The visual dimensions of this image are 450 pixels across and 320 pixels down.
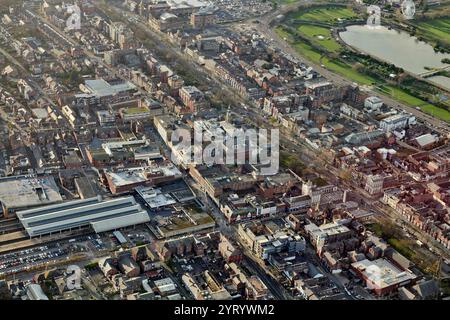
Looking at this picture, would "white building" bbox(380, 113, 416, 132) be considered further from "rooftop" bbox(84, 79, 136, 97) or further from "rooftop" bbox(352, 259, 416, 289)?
"rooftop" bbox(84, 79, 136, 97)

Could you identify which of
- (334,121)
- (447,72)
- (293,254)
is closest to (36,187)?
(293,254)

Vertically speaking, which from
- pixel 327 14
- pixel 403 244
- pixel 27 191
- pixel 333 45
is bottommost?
pixel 403 244

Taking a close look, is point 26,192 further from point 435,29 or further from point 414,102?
point 435,29

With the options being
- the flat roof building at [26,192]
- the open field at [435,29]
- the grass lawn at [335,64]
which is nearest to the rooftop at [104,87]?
the flat roof building at [26,192]

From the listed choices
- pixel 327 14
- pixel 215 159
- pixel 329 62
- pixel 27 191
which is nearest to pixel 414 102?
pixel 329 62

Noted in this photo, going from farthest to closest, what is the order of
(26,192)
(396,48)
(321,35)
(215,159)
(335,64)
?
1. (321,35)
2. (396,48)
3. (335,64)
4. (215,159)
5. (26,192)

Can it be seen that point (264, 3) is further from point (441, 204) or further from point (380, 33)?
point (441, 204)
